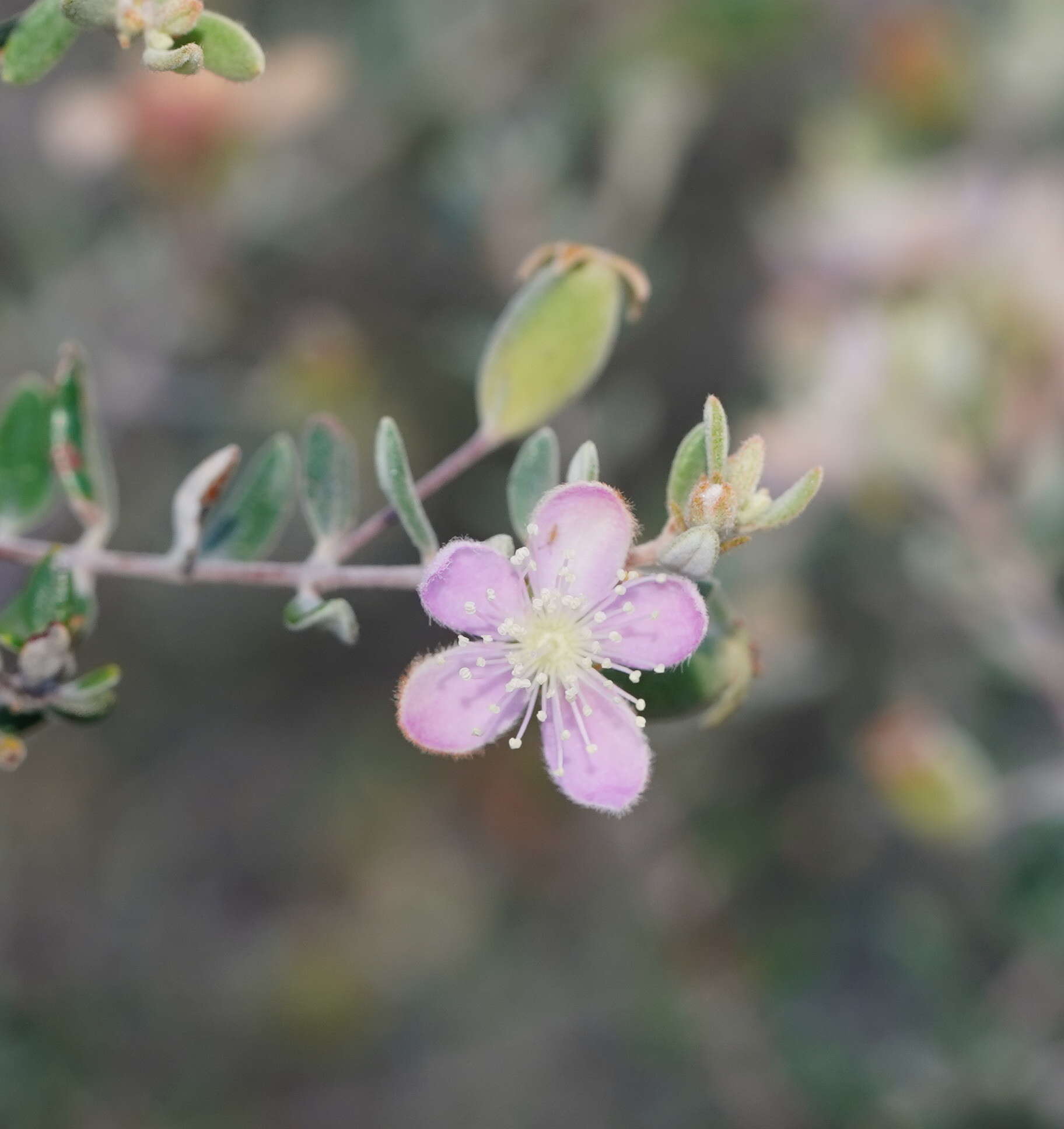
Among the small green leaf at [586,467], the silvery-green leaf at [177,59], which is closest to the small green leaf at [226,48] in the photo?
the silvery-green leaf at [177,59]

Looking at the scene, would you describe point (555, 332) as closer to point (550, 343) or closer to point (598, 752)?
point (550, 343)

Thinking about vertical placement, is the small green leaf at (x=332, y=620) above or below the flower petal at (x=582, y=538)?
below

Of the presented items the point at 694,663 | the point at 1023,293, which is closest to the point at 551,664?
the point at 694,663

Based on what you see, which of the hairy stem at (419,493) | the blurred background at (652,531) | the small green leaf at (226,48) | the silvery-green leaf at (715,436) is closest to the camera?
the silvery-green leaf at (715,436)

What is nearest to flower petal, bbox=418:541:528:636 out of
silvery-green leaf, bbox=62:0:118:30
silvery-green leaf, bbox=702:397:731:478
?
silvery-green leaf, bbox=702:397:731:478

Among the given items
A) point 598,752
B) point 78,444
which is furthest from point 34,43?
point 598,752

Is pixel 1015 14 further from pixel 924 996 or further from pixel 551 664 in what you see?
pixel 551 664

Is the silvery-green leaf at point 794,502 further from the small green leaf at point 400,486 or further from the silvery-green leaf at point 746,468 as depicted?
the small green leaf at point 400,486
